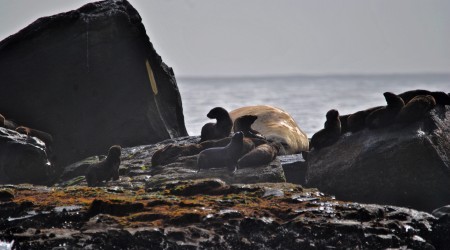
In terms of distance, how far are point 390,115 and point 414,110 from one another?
1.36 ft

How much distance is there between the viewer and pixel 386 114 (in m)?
16.0

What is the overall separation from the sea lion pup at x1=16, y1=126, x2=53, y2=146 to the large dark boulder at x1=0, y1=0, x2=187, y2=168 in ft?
1.40

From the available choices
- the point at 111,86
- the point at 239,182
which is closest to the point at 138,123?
the point at 111,86

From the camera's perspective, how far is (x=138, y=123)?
20.4m

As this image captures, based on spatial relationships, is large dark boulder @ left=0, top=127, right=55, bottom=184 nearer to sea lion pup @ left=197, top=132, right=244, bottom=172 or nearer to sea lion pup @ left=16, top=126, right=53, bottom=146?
sea lion pup @ left=16, top=126, right=53, bottom=146

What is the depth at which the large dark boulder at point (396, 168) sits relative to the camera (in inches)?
579

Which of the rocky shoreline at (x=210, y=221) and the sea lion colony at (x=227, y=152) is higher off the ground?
the sea lion colony at (x=227, y=152)

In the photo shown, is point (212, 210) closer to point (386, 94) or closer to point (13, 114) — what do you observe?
point (386, 94)

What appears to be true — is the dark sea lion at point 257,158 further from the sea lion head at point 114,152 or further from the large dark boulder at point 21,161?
the large dark boulder at point 21,161

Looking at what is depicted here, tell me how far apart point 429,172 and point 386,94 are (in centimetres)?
238

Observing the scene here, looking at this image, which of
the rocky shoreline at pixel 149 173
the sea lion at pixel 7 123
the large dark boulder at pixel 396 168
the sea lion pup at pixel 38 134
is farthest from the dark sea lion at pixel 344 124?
the sea lion at pixel 7 123

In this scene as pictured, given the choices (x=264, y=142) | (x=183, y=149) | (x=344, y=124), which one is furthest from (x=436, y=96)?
(x=183, y=149)

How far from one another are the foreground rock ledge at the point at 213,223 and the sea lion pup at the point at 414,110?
2.84 metres

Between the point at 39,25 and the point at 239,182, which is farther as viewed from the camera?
the point at 39,25
